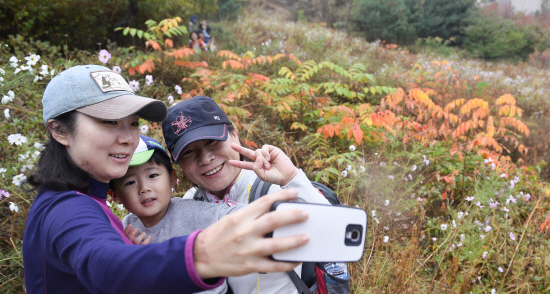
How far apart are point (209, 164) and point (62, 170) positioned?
66cm

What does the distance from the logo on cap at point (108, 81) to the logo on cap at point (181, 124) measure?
1.34 feet

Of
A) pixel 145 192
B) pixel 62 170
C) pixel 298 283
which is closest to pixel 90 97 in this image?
pixel 62 170

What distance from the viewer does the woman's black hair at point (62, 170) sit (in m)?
1.11

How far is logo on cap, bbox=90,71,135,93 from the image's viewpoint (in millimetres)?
1180

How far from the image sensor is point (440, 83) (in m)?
7.96

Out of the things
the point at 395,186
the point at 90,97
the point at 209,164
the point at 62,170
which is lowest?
the point at 395,186

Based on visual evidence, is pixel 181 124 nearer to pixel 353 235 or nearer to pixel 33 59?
pixel 353 235

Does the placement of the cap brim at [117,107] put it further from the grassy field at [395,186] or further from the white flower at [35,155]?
the white flower at [35,155]

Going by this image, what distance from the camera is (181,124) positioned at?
65.6 inches

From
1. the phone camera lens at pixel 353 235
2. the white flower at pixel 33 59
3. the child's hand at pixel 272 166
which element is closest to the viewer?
the phone camera lens at pixel 353 235

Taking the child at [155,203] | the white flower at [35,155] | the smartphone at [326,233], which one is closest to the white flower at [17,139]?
the white flower at [35,155]

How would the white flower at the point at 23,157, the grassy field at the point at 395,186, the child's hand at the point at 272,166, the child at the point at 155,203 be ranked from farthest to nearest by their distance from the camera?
1. the grassy field at the point at 395,186
2. the white flower at the point at 23,157
3. the child at the point at 155,203
4. the child's hand at the point at 272,166

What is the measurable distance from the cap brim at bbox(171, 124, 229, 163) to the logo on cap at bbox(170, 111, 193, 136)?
3 cm

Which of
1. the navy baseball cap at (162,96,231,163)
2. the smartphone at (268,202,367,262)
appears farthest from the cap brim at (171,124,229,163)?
the smartphone at (268,202,367,262)
